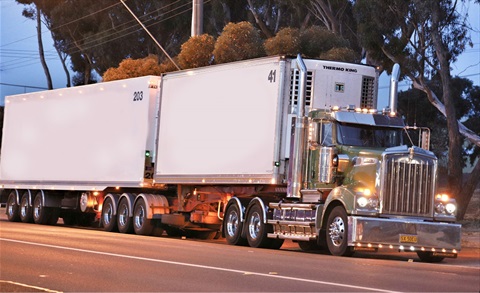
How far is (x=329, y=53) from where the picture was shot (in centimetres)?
3847

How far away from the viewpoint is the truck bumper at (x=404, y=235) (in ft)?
71.5

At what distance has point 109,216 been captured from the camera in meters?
31.7

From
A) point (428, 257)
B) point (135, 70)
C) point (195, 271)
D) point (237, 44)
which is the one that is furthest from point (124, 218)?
point (195, 271)

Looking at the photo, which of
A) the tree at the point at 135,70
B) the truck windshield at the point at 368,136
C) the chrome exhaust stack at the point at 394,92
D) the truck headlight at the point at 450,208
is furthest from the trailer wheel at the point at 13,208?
the truck headlight at the point at 450,208

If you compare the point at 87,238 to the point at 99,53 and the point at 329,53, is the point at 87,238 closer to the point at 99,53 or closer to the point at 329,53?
the point at 329,53

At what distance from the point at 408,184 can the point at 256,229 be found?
4363mm

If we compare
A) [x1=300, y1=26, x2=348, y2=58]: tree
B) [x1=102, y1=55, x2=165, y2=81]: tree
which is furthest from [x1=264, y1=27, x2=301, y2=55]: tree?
[x1=102, y1=55, x2=165, y2=81]: tree

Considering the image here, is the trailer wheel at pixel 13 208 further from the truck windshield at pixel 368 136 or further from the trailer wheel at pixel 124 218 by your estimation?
the truck windshield at pixel 368 136

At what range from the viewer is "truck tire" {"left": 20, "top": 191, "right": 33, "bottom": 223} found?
3666 centimetres

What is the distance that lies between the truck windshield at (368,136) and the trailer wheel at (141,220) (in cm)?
785

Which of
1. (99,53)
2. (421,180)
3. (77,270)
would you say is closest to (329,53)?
(421,180)

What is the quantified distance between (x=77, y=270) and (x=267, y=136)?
9.96m

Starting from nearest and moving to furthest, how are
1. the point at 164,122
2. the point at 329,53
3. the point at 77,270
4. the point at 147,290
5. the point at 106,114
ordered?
the point at 147,290
the point at 77,270
the point at 164,122
the point at 106,114
the point at 329,53

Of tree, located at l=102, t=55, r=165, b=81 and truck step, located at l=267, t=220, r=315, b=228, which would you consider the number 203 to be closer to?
truck step, located at l=267, t=220, r=315, b=228
